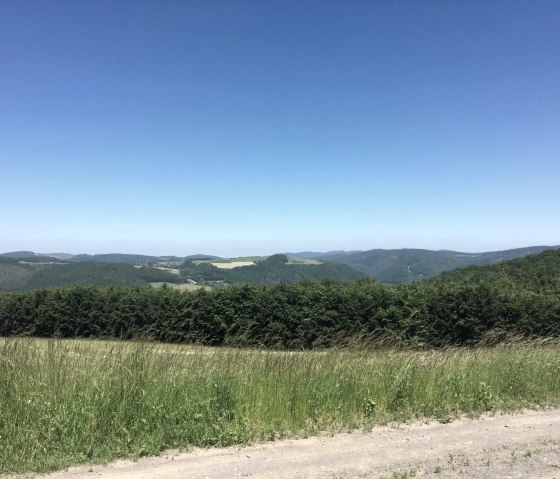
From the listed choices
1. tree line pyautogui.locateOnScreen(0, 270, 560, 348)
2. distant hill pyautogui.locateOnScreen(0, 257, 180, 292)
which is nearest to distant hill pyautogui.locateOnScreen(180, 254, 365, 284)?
distant hill pyautogui.locateOnScreen(0, 257, 180, 292)

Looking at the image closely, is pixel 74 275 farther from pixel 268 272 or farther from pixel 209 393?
pixel 209 393

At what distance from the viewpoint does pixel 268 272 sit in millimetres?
165250

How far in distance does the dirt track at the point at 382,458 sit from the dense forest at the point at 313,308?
2512cm

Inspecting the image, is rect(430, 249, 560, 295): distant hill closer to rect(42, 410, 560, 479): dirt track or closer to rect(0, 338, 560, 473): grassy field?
rect(0, 338, 560, 473): grassy field

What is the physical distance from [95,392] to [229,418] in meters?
1.79

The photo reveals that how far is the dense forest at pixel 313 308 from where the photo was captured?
33.4 metres

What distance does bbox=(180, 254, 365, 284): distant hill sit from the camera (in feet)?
503

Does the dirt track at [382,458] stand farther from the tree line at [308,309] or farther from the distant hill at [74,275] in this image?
the distant hill at [74,275]

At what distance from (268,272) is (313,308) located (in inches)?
4926

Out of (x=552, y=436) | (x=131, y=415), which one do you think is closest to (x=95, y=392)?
(x=131, y=415)

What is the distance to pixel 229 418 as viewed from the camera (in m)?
5.33

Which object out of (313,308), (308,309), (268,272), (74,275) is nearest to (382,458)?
(313,308)

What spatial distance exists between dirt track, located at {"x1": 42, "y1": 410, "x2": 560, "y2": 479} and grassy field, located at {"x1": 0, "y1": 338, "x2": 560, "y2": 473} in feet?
0.89

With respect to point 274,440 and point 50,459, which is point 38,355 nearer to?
point 50,459
